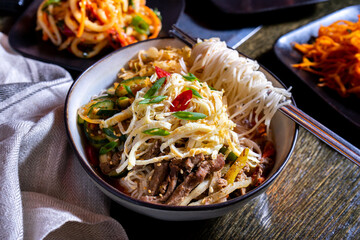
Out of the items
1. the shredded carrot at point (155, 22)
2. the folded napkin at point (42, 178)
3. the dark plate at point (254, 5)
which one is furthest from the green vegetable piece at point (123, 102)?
the dark plate at point (254, 5)

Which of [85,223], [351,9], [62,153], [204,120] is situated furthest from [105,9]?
[351,9]

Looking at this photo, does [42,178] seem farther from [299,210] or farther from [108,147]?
[299,210]

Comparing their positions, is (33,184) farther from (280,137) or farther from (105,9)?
(105,9)

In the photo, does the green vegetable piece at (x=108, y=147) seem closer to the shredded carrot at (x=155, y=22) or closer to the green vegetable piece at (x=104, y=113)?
the green vegetable piece at (x=104, y=113)

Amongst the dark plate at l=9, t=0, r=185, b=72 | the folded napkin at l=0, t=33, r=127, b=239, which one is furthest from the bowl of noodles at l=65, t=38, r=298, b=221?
the dark plate at l=9, t=0, r=185, b=72

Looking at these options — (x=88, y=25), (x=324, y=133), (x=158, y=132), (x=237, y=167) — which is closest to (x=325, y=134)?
(x=324, y=133)
